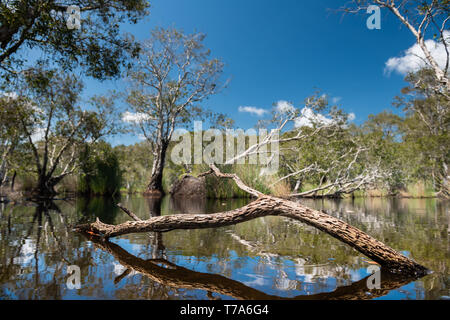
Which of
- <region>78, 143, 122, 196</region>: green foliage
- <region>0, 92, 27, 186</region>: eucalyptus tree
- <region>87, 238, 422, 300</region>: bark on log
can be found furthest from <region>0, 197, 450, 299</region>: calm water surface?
<region>78, 143, 122, 196</region>: green foliage

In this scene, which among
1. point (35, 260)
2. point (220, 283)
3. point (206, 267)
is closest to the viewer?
point (220, 283)

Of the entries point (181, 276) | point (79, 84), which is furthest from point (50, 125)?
point (181, 276)

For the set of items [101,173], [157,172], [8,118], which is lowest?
[101,173]

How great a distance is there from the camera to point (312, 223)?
2.35m

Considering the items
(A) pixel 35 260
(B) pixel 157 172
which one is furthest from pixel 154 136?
(A) pixel 35 260

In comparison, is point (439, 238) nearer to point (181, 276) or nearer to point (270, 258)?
point (270, 258)

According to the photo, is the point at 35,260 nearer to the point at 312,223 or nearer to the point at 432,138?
the point at 312,223

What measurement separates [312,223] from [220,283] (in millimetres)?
1019

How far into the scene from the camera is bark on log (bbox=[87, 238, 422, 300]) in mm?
1668

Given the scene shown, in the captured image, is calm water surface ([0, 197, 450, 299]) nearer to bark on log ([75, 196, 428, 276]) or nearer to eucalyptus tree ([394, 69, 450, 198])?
bark on log ([75, 196, 428, 276])

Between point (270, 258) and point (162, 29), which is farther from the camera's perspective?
point (162, 29)

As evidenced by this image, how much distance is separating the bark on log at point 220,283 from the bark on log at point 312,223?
6.5 inches
